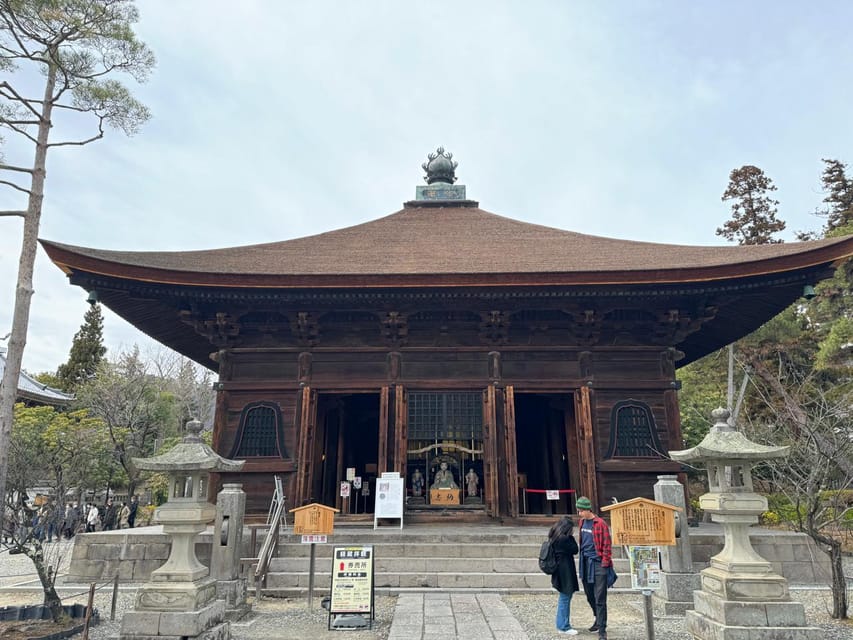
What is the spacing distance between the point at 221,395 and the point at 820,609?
9945 millimetres

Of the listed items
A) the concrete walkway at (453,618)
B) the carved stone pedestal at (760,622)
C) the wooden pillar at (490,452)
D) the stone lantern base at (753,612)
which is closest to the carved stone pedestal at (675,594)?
the stone lantern base at (753,612)

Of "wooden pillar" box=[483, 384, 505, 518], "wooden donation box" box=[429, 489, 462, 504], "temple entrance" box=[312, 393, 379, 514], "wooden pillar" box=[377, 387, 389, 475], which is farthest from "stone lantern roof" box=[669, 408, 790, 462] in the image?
"wooden donation box" box=[429, 489, 462, 504]

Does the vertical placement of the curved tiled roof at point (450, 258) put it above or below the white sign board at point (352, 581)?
above

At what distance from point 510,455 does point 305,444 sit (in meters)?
3.88

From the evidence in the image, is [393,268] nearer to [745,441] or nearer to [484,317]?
[484,317]

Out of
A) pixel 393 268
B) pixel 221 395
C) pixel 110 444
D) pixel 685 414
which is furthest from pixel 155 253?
pixel 685 414

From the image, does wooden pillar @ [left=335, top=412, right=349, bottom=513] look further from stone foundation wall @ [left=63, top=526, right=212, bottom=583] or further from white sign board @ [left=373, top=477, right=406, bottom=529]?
stone foundation wall @ [left=63, top=526, right=212, bottom=583]

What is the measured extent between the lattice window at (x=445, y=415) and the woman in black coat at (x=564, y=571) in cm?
455

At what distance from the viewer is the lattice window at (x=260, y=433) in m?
10.0

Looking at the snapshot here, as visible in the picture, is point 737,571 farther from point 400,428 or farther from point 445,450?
point 445,450

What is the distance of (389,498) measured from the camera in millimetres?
9188

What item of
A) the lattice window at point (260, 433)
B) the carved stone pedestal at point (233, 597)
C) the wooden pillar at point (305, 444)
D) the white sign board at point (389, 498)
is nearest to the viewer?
the carved stone pedestal at point (233, 597)

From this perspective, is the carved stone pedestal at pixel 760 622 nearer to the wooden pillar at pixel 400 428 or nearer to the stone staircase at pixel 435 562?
the stone staircase at pixel 435 562

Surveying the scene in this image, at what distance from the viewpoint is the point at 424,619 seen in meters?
5.80
